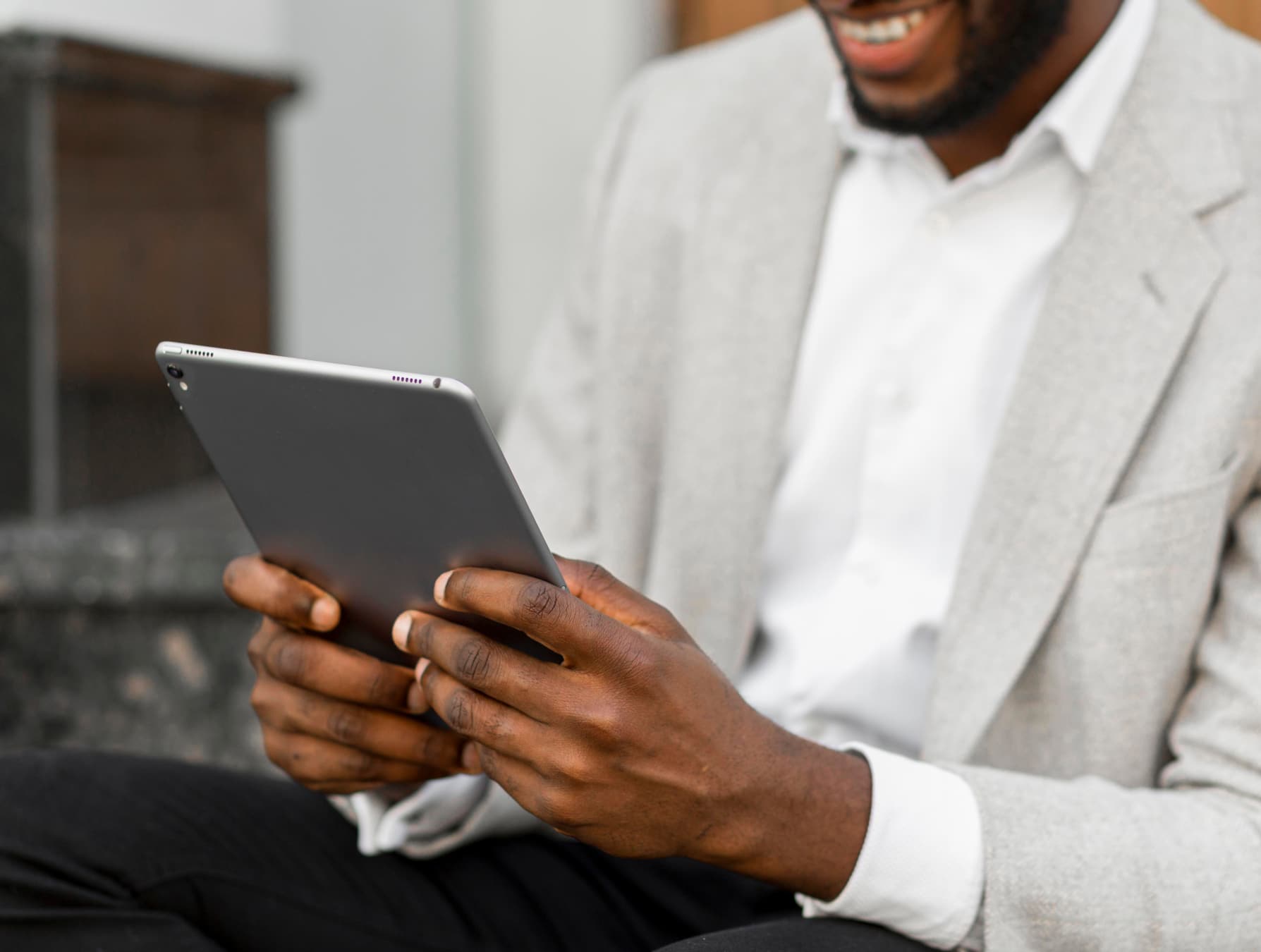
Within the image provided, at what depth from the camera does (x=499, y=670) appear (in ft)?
2.95

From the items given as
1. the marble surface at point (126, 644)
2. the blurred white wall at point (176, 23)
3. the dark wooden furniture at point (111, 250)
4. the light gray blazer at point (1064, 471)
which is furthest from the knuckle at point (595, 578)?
the blurred white wall at point (176, 23)

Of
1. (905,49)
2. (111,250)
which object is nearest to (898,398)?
(905,49)

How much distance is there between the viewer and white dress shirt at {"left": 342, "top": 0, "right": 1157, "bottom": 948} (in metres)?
1.30

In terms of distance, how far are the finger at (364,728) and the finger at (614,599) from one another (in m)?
0.27

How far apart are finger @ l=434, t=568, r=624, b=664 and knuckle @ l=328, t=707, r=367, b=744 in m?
0.27

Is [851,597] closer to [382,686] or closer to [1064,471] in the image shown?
[1064,471]

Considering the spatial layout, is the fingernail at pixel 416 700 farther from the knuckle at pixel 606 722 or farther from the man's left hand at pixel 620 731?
the knuckle at pixel 606 722

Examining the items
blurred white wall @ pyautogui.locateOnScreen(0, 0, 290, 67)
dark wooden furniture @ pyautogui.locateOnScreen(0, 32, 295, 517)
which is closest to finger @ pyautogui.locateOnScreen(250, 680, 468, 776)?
dark wooden furniture @ pyautogui.locateOnScreen(0, 32, 295, 517)

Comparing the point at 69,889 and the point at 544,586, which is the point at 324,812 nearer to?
the point at 69,889

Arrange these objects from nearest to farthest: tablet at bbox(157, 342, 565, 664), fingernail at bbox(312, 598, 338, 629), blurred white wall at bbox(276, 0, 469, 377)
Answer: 1. tablet at bbox(157, 342, 565, 664)
2. fingernail at bbox(312, 598, 338, 629)
3. blurred white wall at bbox(276, 0, 469, 377)

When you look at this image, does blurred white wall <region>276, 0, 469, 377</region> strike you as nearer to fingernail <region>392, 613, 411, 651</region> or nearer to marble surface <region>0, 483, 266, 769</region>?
marble surface <region>0, 483, 266, 769</region>

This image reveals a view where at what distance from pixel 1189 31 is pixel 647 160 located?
0.53 metres

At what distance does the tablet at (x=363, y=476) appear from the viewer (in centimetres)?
87

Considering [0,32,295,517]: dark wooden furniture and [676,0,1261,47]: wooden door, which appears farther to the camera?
[676,0,1261,47]: wooden door
